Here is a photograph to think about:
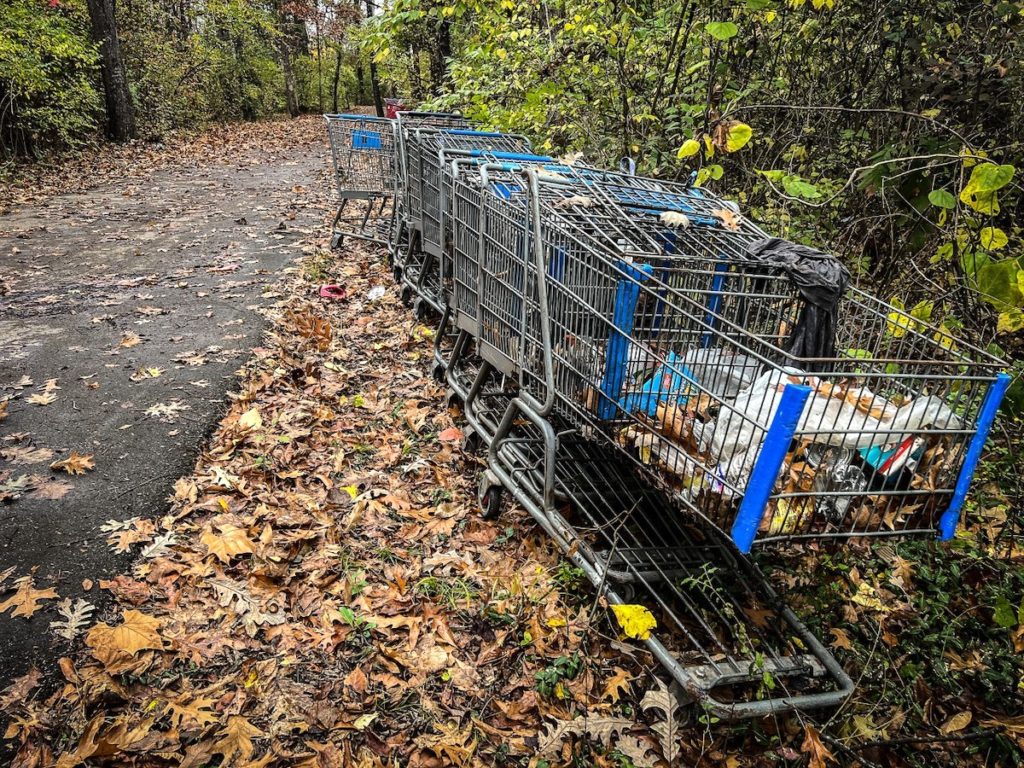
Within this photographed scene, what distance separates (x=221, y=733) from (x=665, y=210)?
3168 millimetres

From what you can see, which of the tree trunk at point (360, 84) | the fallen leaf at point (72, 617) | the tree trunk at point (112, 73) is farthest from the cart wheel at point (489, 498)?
the tree trunk at point (360, 84)

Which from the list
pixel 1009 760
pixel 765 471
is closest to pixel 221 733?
pixel 765 471

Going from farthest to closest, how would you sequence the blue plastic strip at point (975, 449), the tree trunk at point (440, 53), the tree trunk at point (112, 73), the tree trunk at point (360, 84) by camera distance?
the tree trunk at point (360, 84)
the tree trunk at point (440, 53)
the tree trunk at point (112, 73)
the blue plastic strip at point (975, 449)

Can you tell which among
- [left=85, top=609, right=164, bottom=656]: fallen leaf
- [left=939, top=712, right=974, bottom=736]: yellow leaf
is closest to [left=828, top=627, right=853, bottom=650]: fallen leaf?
[left=939, top=712, right=974, bottom=736]: yellow leaf

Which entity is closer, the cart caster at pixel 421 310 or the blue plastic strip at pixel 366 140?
the cart caster at pixel 421 310

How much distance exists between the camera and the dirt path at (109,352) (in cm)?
306

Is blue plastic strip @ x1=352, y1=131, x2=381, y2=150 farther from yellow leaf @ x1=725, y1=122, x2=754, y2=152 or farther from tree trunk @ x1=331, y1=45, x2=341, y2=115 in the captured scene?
tree trunk @ x1=331, y1=45, x2=341, y2=115

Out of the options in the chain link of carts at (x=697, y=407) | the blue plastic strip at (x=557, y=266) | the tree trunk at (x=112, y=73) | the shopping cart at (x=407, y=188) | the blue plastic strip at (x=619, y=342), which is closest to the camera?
the chain link of carts at (x=697, y=407)

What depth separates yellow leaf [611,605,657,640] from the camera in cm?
248

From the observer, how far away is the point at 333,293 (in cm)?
670

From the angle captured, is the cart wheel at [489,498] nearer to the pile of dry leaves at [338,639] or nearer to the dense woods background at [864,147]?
the pile of dry leaves at [338,639]

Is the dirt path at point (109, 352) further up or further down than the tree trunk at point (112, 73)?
further down

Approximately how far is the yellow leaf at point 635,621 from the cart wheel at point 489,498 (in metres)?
1.22

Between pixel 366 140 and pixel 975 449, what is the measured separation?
7.02 m
